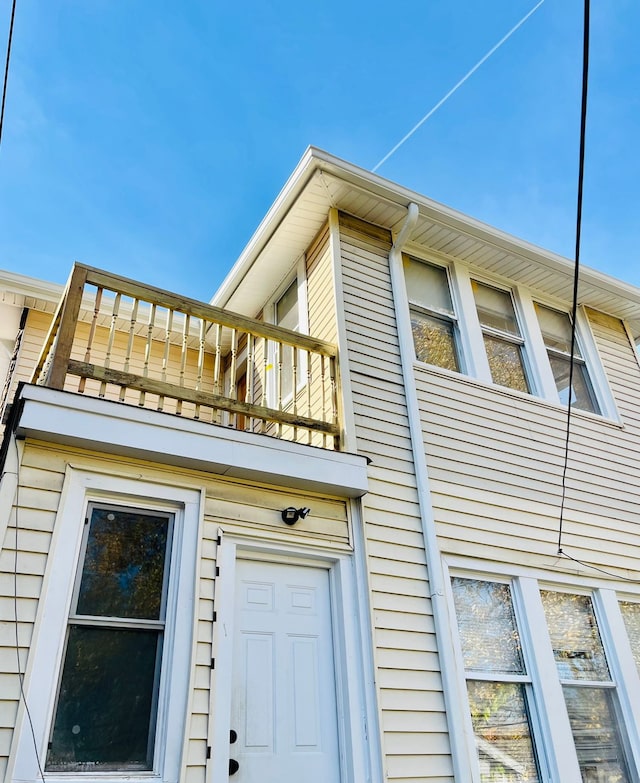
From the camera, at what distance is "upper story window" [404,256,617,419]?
5.91m

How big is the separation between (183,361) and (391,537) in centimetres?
195

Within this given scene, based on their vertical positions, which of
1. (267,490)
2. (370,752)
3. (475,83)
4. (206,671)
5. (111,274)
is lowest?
(370,752)

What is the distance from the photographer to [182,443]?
382cm

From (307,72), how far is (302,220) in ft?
18.0

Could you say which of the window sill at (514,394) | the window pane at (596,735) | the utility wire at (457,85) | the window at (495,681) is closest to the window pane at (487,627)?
the window at (495,681)

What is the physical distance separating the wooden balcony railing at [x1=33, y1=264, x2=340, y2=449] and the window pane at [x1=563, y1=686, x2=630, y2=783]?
267 centimetres

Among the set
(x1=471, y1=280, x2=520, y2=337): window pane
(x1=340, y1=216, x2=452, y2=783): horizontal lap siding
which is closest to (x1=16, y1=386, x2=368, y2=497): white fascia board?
(x1=340, y1=216, x2=452, y2=783): horizontal lap siding

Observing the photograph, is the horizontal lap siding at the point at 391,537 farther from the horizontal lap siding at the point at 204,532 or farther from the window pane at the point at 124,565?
the window pane at the point at 124,565

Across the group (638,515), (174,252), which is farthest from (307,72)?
(638,515)

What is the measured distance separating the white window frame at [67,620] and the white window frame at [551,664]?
6.22ft

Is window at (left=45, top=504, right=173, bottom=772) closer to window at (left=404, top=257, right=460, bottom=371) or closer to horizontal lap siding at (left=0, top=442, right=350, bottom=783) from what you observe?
horizontal lap siding at (left=0, top=442, right=350, bottom=783)

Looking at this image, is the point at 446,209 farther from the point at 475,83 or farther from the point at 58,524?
the point at 58,524

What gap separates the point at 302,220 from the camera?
585 centimetres

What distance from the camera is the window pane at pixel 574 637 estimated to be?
4711mm
